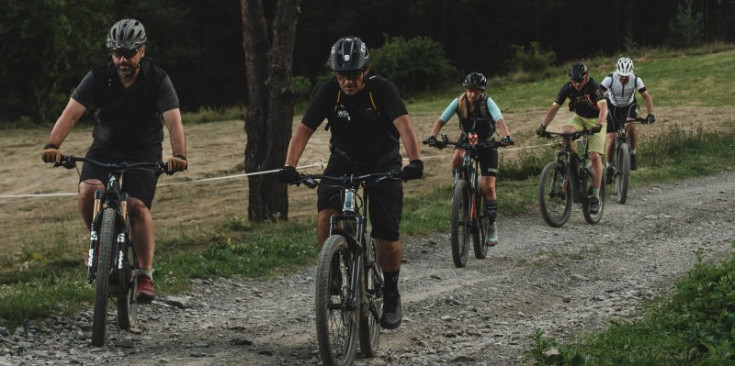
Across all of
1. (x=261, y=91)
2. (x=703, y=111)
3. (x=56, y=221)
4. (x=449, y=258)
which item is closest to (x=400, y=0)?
(x=703, y=111)

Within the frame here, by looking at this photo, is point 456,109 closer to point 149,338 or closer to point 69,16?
point 149,338

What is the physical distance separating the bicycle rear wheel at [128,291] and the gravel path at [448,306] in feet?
0.41

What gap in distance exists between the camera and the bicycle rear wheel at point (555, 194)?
14531 millimetres

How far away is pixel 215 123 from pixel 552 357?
34944 millimetres

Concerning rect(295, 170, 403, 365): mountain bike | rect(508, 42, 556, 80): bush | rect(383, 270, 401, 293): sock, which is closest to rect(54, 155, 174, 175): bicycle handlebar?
rect(295, 170, 403, 365): mountain bike

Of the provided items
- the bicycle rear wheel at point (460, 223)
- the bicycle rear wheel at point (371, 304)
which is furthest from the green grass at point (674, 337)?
the bicycle rear wheel at point (460, 223)

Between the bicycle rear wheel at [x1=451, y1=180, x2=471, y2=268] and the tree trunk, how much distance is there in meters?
4.65

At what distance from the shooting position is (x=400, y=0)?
6719 centimetres

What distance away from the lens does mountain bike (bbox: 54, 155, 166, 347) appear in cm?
736

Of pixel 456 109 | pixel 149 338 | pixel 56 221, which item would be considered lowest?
pixel 56 221

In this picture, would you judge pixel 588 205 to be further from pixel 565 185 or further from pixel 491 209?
pixel 491 209

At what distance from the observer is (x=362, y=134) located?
24.5ft

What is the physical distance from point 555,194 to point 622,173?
2.81 metres

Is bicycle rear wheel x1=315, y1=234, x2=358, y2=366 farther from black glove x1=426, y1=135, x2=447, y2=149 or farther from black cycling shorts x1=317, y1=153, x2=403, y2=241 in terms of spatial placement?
black glove x1=426, y1=135, x2=447, y2=149
